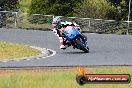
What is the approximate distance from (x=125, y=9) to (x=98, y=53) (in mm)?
21801

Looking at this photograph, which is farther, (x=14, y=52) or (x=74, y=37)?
(x=74, y=37)

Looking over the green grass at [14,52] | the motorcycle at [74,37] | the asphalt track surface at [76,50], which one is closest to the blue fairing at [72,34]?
the motorcycle at [74,37]

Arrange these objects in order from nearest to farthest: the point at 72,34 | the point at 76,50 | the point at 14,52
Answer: the point at 14,52, the point at 72,34, the point at 76,50

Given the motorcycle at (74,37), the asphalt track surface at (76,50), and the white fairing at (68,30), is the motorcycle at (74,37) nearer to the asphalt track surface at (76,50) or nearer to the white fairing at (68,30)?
the white fairing at (68,30)

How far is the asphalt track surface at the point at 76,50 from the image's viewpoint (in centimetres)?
1697

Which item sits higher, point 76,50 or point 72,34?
point 72,34

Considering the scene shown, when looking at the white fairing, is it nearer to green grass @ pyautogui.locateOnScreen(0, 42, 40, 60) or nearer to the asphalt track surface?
the asphalt track surface

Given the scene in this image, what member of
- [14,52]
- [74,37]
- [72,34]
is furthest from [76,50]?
[14,52]

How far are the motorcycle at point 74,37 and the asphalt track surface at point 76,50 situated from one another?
0.32 meters

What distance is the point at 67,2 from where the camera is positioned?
45344mm

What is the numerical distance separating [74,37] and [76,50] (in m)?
1.50

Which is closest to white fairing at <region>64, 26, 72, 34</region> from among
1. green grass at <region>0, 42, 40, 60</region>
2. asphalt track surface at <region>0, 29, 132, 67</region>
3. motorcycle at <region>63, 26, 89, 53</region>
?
motorcycle at <region>63, 26, 89, 53</region>

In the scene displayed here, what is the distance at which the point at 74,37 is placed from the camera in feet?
66.1

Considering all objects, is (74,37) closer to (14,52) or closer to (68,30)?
(68,30)
